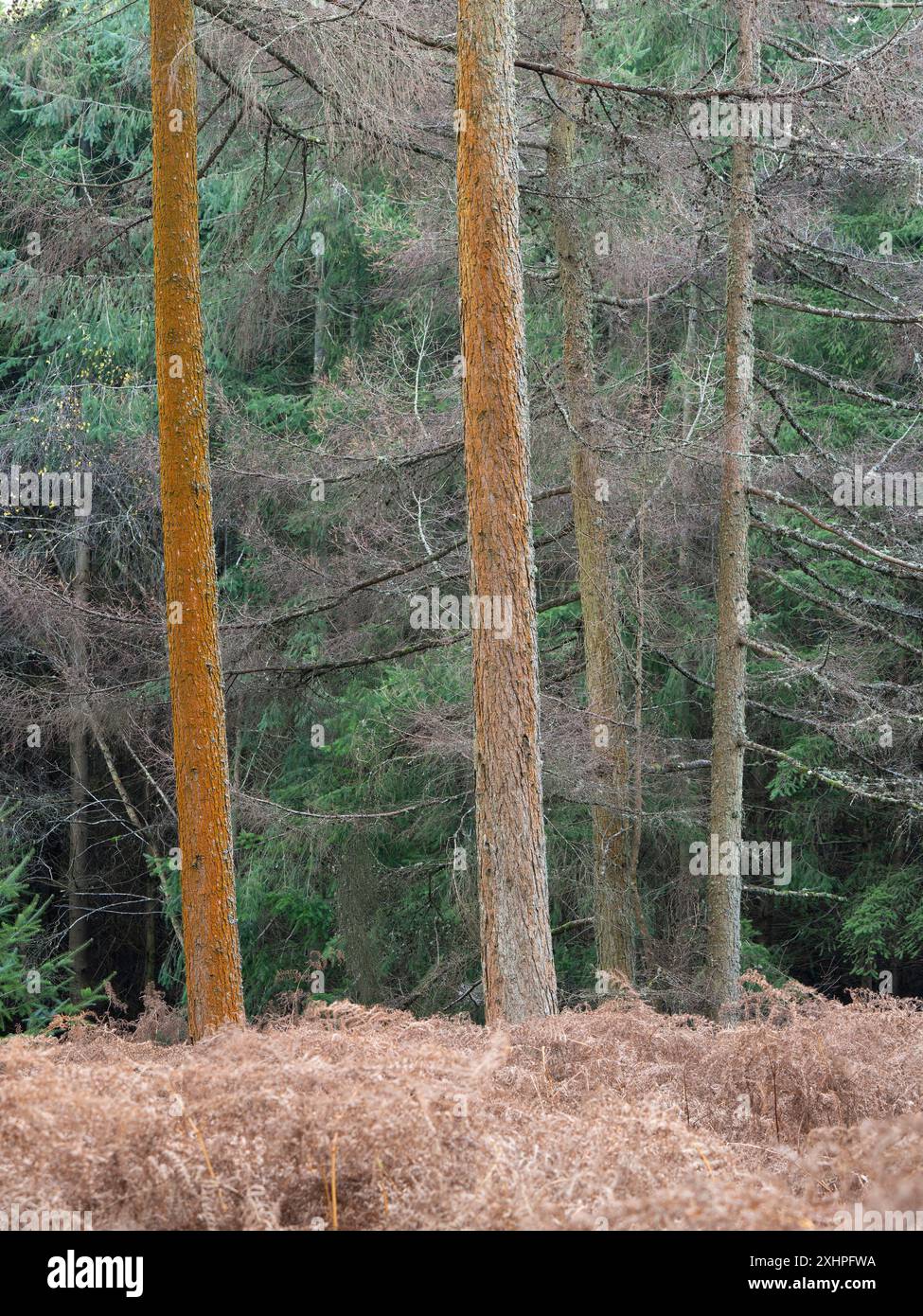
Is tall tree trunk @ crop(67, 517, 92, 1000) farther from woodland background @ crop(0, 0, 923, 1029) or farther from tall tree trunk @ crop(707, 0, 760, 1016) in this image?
tall tree trunk @ crop(707, 0, 760, 1016)

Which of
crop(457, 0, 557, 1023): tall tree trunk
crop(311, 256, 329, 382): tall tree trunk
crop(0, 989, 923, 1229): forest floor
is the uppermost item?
crop(311, 256, 329, 382): tall tree trunk

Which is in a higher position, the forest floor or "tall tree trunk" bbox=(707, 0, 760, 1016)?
"tall tree trunk" bbox=(707, 0, 760, 1016)

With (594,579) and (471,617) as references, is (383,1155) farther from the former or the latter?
(594,579)

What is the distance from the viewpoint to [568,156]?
37.3ft

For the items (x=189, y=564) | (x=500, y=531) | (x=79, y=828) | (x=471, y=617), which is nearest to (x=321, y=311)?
(x=79, y=828)

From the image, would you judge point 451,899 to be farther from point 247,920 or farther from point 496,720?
point 496,720

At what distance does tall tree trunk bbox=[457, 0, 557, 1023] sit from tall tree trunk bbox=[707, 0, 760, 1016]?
13.5ft

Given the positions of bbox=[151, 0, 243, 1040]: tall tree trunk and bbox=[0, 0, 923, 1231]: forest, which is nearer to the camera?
bbox=[0, 0, 923, 1231]: forest

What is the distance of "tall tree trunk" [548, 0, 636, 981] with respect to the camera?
11.4 meters

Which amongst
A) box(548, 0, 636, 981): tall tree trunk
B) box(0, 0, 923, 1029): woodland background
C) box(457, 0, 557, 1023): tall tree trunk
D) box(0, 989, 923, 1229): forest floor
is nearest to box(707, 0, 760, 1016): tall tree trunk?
box(0, 0, 923, 1029): woodland background

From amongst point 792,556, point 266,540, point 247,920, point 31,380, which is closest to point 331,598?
point 266,540

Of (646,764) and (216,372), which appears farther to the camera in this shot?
(216,372)
